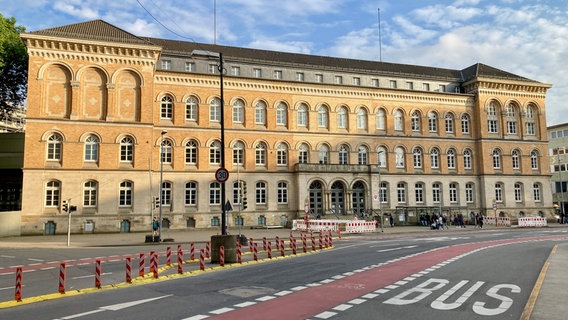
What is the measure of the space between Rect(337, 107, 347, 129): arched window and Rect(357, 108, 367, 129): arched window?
66.3 inches

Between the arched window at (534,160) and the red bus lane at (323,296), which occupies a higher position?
the arched window at (534,160)

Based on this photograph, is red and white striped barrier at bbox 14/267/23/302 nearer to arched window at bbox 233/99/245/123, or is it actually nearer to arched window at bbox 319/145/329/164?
arched window at bbox 233/99/245/123

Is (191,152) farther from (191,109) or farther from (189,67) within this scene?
(189,67)

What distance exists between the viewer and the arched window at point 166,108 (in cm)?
4306

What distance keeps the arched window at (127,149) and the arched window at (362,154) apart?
2480 cm

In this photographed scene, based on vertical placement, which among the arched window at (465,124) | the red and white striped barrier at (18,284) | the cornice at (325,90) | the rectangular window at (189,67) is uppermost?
the rectangular window at (189,67)

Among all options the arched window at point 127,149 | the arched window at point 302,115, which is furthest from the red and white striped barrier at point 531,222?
the arched window at point 127,149

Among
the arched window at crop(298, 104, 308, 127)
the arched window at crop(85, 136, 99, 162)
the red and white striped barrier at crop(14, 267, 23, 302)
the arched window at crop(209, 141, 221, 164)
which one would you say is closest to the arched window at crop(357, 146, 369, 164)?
the arched window at crop(298, 104, 308, 127)

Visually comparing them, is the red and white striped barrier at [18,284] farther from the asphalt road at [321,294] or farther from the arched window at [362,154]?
the arched window at [362,154]

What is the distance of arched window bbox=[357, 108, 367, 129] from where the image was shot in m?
51.0

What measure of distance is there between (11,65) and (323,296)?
48190 mm

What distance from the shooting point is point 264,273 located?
14039mm

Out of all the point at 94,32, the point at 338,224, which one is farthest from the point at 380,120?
the point at 94,32

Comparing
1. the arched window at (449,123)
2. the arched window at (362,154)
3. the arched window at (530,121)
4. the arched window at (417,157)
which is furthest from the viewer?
the arched window at (530,121)
